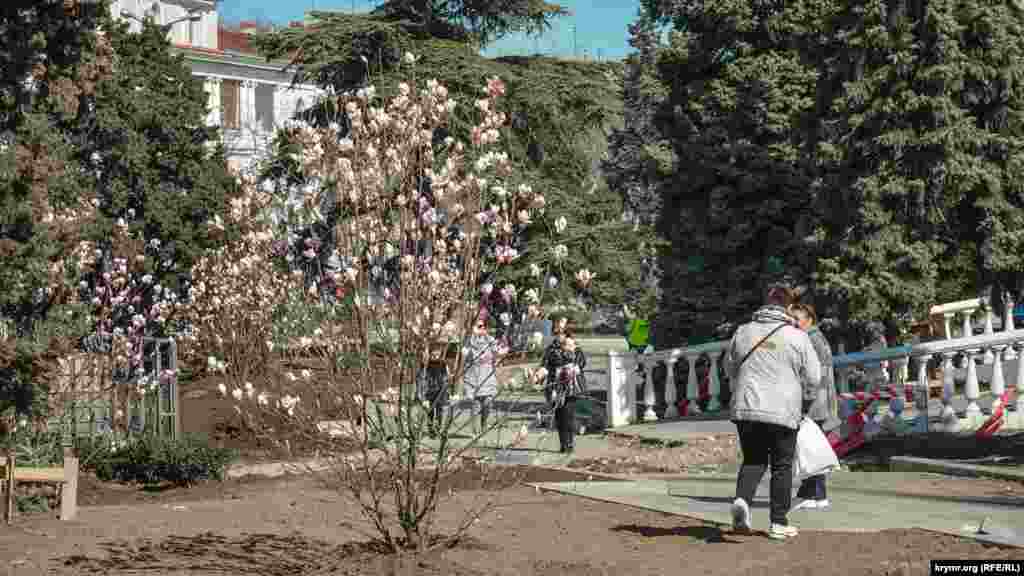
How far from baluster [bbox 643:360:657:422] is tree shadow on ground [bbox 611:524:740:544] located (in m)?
10.8

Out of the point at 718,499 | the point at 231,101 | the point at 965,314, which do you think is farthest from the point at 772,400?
the point at 231,101

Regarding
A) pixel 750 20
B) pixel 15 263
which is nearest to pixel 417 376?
pixel 15 263

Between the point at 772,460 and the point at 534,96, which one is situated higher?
the point at 534,96

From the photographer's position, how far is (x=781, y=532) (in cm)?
981

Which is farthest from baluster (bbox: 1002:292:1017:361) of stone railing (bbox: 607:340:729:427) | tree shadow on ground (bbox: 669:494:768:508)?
tree shadow on ground (bbox: 669:494:768:508)

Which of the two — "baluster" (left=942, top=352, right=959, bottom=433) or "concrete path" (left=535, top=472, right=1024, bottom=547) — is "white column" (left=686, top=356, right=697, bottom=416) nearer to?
"baluster" (left=942, top=352, right=959, bottom=433)

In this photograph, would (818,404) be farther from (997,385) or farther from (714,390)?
(714,390)

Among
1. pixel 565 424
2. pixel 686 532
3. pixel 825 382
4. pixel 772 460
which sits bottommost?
pixel 686 532

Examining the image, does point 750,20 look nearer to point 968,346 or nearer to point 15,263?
point 968,346

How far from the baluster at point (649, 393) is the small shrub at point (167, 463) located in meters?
7.68

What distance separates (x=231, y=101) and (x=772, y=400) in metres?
58.2

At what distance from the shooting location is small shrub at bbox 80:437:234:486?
49.7 ft

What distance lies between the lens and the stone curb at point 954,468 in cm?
1302

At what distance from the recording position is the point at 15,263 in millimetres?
11102
